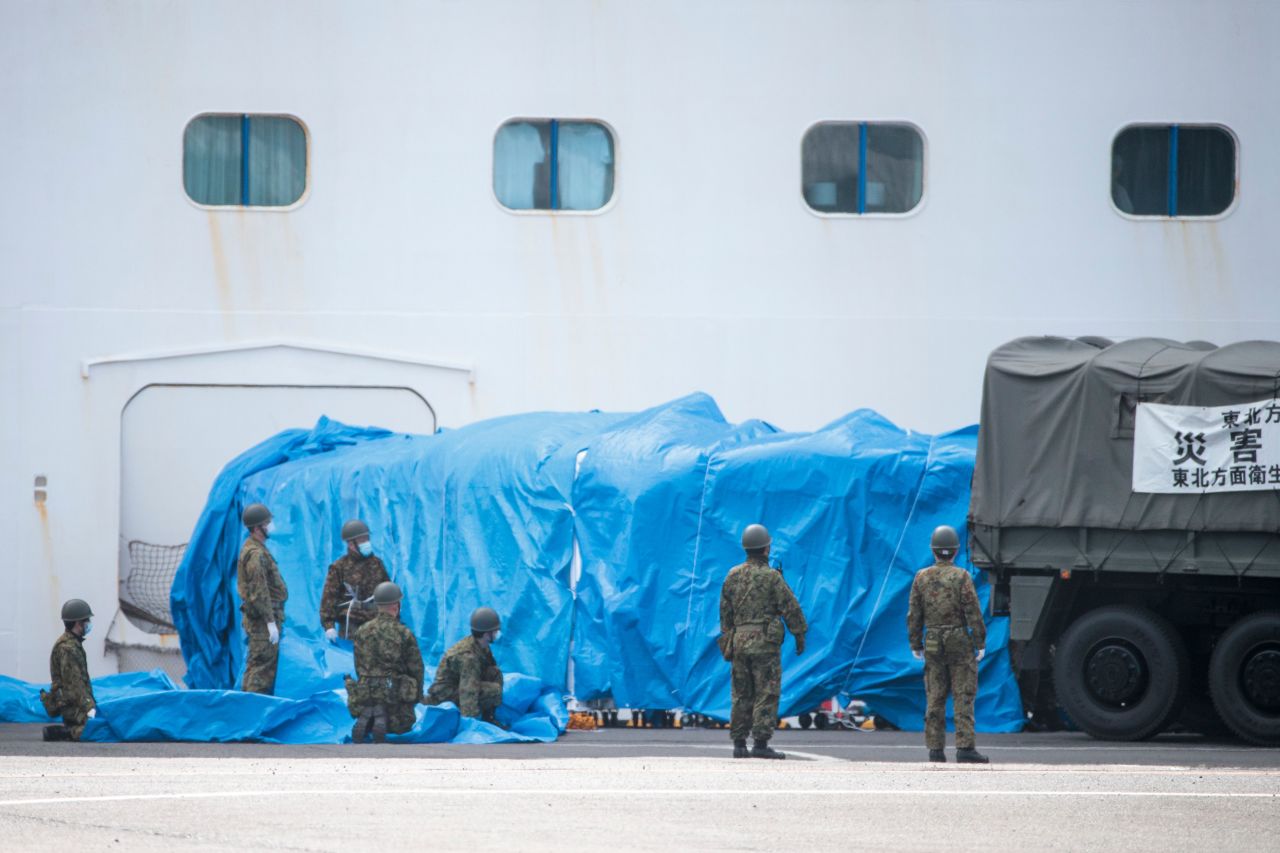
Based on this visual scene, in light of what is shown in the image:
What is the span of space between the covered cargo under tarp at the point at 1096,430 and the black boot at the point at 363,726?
4645mm

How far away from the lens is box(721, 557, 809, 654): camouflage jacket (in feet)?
39.4

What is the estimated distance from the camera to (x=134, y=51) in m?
17.1

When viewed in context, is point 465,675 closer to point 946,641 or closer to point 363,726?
point 363,726

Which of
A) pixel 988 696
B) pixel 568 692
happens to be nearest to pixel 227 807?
pixel 568 692

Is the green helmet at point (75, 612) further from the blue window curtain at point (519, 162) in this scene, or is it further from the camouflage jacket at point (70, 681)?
the blue window curtain at point (519, 162)

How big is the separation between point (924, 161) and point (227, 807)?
1055 cm

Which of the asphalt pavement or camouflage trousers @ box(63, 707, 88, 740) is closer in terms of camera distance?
the asphalt pavement

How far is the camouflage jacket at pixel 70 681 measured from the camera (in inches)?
508

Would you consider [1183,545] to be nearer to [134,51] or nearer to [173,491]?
[173,491]

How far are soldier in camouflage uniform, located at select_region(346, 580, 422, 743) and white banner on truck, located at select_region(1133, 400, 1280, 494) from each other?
214 inches

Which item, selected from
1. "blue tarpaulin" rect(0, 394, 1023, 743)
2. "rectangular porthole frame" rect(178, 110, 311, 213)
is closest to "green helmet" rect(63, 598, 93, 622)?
Answer: "blue tarpaulin" rect(0, 394, 1023, 743)

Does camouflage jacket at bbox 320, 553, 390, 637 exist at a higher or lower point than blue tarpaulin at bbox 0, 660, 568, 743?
higher

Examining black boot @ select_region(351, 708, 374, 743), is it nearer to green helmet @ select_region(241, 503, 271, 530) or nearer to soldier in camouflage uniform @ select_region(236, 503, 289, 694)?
soldier in camouflage uniform @ select_region(236, 503, 289, 694)

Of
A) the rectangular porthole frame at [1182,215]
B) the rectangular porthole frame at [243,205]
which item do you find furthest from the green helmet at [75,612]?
the rectangular porthole frame at [1182,215]
